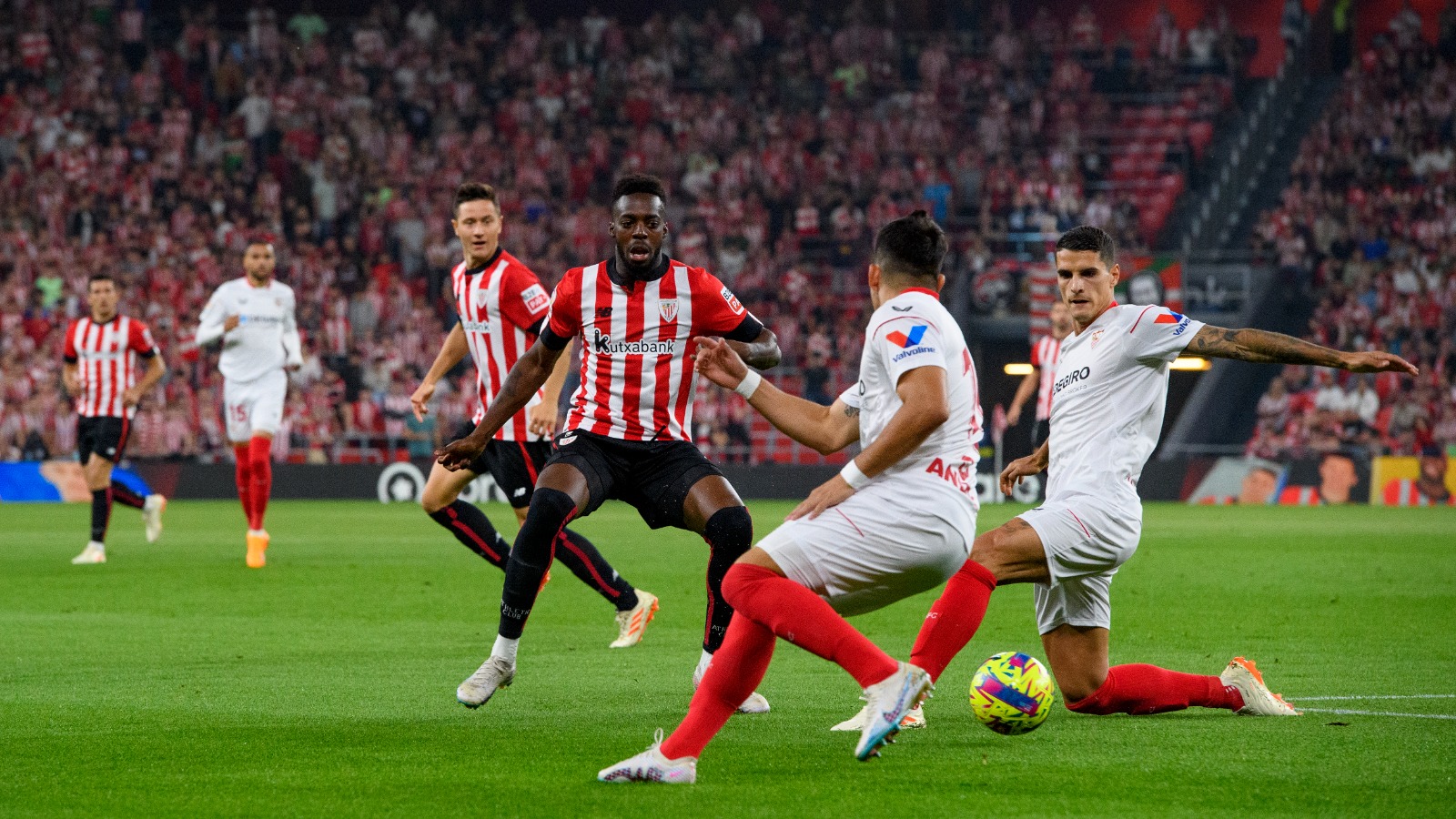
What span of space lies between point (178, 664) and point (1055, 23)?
100 feet

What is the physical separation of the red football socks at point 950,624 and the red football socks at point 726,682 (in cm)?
81

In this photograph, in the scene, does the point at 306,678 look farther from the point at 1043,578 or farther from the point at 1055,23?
the point at 1055,23

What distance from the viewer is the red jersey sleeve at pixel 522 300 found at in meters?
9.07

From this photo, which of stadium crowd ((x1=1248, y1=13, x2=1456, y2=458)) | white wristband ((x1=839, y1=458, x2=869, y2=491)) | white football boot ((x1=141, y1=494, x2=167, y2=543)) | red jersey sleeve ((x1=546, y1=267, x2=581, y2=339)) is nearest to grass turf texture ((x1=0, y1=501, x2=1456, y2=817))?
white wristband ((x1=839, y1=458, x2=869, y2=491))

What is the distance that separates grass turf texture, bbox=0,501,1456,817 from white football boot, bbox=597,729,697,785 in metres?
0.04

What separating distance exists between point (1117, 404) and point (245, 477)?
9.58 metres

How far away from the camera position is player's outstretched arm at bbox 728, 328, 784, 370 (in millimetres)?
6812

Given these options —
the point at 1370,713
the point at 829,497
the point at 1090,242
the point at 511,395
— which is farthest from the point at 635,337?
the point at 1370,713

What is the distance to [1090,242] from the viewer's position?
6.42m

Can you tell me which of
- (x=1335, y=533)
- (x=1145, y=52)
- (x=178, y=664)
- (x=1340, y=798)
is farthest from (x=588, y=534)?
(x=1145, y=52)

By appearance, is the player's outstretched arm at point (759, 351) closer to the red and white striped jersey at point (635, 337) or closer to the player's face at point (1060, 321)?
the red and white striped jersey at point (635, 337)

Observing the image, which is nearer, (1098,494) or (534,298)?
(1098,494)

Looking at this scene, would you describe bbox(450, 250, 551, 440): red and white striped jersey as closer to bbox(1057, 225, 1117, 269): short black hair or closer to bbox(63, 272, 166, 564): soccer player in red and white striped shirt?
bbox(1057, 225, 1117, 269): short black hair

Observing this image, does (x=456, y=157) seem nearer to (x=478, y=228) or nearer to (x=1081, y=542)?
(x=478, y=228)
